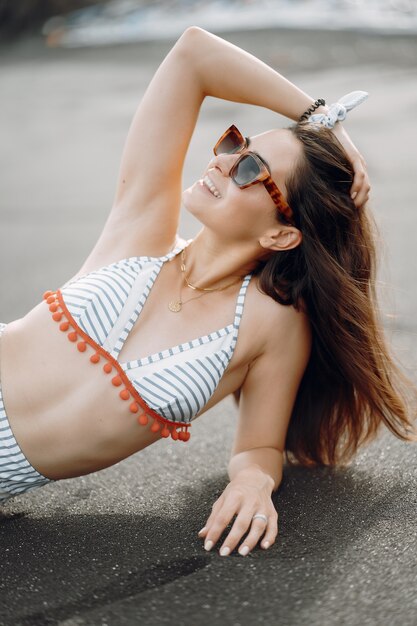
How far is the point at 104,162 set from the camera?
263 inches

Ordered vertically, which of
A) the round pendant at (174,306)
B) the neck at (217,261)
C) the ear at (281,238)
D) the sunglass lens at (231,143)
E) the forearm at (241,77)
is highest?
the forearm at (241,77)

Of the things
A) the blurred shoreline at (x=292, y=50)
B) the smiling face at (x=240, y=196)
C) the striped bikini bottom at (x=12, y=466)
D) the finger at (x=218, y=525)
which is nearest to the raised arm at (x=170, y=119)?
the smiling face at (x=240, y=196)

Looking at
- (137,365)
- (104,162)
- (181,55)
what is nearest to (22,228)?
(104,162)

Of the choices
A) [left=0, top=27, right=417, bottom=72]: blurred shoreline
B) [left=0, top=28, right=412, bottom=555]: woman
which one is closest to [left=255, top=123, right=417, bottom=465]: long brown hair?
[left=0, top=28, right=412, bottom=555]: woman

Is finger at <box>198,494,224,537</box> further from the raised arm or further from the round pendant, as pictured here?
the raised arm

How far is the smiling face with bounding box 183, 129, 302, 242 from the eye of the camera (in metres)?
2.19

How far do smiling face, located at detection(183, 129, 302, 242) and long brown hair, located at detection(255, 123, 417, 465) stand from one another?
0.04 meters

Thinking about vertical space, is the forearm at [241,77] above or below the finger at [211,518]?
above

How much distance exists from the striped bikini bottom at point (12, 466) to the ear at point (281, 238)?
832 millimetres

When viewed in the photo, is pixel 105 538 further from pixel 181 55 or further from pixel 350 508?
pixel 181 55

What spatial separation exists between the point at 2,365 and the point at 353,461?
1141mm

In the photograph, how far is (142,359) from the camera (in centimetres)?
212

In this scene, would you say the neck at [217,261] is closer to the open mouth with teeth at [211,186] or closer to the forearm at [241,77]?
the open mouth with teeth at [211,186]

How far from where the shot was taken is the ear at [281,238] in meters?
2.24
